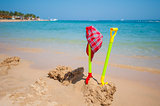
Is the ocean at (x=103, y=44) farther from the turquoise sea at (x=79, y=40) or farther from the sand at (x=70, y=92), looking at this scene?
the sand at (x=70, y=92)

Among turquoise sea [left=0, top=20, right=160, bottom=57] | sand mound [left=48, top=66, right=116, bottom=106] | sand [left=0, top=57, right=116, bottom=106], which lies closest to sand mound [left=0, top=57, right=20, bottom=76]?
sand [left=0, top=57, right=116, bottom=106]

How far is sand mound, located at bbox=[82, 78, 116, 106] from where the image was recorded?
2242 millimetres

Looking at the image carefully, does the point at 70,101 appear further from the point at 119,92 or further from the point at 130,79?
the point at 130,79

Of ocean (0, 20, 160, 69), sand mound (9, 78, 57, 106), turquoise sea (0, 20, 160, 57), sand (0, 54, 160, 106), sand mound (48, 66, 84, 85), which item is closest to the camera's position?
sand mound (9, 78, 57, 106)

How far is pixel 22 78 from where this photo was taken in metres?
3.35

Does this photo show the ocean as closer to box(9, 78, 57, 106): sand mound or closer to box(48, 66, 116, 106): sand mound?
box(48, 66, 116, 106): sand mound

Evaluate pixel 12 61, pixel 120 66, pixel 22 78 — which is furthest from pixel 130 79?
pixel 12 61

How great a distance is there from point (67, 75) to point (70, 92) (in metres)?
0.50

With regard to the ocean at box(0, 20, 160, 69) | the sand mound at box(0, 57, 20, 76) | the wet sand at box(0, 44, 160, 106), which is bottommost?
the wet sand at box(0, 44, 160, 106)

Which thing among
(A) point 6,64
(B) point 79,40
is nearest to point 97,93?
(A) point 6,64

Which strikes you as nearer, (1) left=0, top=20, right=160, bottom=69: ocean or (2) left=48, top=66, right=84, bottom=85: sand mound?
(2) left=48, top=66, right=84, bottom=85: sand mound

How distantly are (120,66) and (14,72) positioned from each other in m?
3.44

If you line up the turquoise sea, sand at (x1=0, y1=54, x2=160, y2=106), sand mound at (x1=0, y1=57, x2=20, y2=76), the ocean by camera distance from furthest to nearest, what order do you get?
the turquoise sea, the ocean, sand mound at (x1=0, y1=57, x2=20, y2=76), sand at (x1=0, y1=54, x2=160, y2=106)

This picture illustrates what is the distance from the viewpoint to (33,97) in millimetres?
2221
